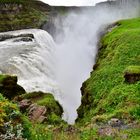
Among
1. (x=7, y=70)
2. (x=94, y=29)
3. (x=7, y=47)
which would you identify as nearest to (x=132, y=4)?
(x=94, y=29)

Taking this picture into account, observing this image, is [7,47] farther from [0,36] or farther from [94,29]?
[94,29]

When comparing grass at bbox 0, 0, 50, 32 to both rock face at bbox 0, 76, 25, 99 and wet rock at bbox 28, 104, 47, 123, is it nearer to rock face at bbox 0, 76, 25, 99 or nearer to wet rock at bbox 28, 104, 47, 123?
→ rock face at bbox 0, 76, 25, 99

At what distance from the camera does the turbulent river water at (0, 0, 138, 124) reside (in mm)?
50188

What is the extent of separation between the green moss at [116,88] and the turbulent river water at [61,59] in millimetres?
5689

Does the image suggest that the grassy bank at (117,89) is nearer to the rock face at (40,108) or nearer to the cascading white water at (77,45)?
the rock face at (40,108)

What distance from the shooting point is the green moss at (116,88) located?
2906 centimetres

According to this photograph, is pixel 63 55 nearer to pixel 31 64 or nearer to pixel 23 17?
pixel 31 64

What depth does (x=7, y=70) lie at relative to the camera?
50875mm

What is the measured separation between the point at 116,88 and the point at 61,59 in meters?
38.8

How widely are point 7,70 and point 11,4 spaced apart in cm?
6548

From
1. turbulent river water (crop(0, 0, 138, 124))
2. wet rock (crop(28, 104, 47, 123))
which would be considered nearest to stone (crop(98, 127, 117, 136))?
wet rock (crop(28, 104, 47, 123))

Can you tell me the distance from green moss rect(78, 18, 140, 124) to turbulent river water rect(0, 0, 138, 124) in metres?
5.69

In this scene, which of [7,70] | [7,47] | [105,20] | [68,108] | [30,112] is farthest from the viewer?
[105,20]

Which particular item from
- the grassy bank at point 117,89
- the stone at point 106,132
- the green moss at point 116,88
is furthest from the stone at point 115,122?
the stone at point 106,132
